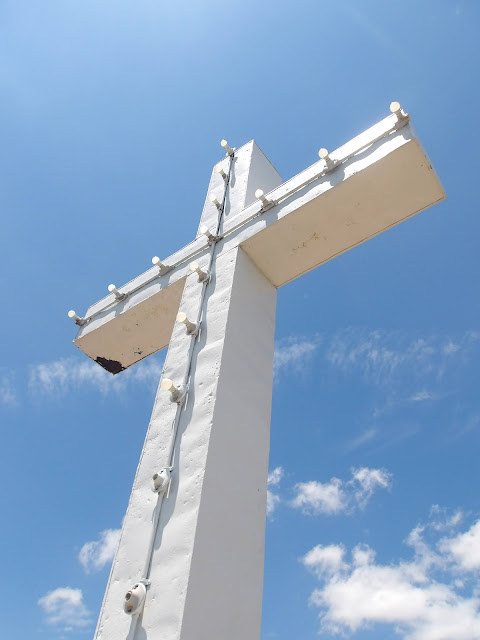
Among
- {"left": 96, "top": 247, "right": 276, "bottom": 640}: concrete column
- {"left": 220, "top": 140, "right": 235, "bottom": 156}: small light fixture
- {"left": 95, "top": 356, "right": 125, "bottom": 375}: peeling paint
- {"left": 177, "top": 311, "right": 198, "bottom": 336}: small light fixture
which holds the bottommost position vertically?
{"left": 96, "top": 247, "right": 276, "bottom": 640}: concrete column

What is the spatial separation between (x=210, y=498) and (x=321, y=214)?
2.28 m

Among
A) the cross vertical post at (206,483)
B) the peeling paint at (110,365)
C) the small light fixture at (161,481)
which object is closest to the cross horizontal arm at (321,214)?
the cross vertical post at (206,483)

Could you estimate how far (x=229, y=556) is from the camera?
2.61 metres

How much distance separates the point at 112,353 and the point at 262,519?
2.79 meters

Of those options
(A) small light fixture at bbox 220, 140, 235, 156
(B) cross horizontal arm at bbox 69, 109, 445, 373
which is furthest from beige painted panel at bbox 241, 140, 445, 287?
(A) small light fixture at bbox 220, 140, 235, 156

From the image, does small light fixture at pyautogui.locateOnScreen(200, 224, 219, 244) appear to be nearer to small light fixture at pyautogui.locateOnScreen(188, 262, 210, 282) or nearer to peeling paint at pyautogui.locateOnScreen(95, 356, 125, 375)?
small light fixture at pyautogui.locateOnScreen(188, 262, 210, 282)

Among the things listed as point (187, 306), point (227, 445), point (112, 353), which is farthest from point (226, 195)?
point (227, 445)

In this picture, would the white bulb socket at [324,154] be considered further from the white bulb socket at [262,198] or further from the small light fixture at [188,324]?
the small light fixture at [188,324]

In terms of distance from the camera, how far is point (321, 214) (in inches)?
154

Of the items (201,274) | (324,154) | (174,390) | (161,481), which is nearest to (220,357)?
(174,390)

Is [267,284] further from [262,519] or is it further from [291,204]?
[262,519]

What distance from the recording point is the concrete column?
2.38 m

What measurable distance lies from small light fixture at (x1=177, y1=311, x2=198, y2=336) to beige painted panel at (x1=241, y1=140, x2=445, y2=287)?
89 cm

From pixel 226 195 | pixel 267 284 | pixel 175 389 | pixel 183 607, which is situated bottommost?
pixel 183 607
